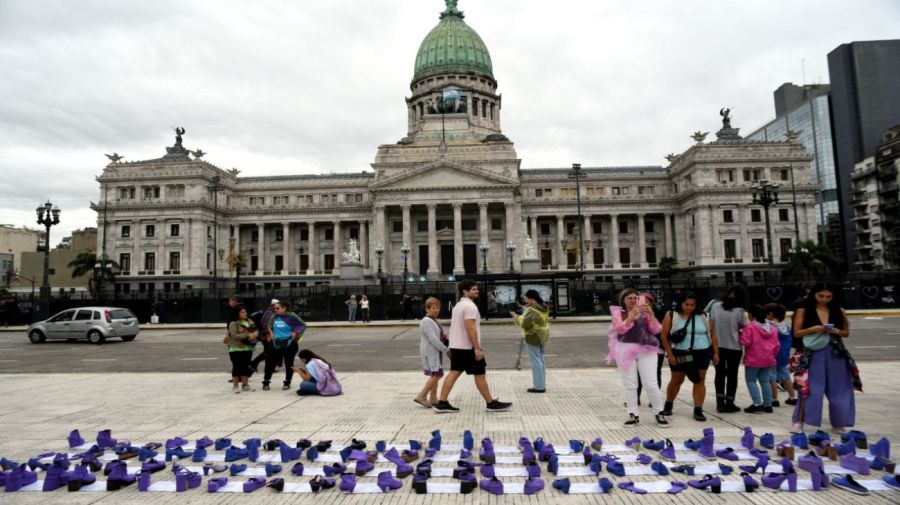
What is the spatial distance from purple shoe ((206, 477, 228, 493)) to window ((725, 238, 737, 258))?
217ft

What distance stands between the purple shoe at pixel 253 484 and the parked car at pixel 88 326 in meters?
22.4

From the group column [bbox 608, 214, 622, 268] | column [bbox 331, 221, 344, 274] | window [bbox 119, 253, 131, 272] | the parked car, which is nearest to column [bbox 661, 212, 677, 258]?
column [bbox 608, 214, 622, 268]

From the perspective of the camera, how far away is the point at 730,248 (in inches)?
2459

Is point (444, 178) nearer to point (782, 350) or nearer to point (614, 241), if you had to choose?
point (614, 241)

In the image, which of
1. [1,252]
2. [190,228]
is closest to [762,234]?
[190,228]

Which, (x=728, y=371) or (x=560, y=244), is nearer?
(x=728, y=371)

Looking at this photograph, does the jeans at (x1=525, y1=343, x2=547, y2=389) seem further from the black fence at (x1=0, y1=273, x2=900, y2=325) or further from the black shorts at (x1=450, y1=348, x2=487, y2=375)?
the black fence at (x1=0, y1=273, x2=900, y2=325)

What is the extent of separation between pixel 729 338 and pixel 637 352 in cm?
159

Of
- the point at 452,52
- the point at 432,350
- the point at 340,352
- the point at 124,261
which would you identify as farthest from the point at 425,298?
the point at 452,52

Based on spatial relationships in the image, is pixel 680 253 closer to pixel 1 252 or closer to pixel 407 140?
pixel 407 140

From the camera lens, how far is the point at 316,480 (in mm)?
5211

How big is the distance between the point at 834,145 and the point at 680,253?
5377 centimetres

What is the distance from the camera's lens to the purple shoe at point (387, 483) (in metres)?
5.18

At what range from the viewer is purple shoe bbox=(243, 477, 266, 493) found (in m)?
5.16
